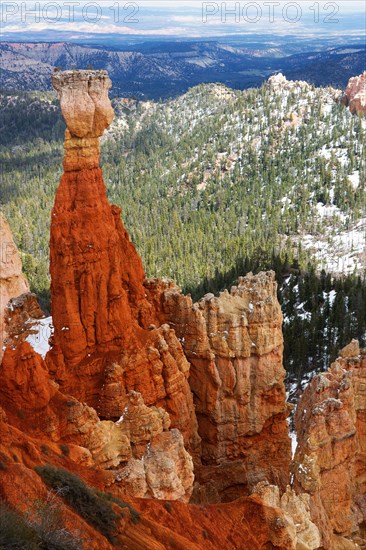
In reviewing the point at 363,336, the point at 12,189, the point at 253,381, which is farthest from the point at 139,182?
the point at 253,381

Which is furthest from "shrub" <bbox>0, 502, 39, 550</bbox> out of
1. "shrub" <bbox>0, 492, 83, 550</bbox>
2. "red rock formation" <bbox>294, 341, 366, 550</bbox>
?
"red rock formation" <bbox>294, 341, 366, 550</bbox>

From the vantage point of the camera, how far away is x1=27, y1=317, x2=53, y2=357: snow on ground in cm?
3131

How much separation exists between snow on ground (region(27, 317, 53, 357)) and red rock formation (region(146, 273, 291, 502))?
6.22m

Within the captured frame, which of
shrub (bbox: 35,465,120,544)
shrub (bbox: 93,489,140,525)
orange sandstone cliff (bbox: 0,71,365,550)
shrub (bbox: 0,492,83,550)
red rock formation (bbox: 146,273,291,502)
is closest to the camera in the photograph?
shrub (bbox: 0,492,83,550)

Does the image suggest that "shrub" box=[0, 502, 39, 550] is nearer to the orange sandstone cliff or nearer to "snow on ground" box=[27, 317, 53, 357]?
the orange sandstone cliff

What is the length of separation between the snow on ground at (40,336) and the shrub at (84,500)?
1262 centimetres

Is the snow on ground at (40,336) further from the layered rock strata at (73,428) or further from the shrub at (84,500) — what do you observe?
the shrub at (84,500)

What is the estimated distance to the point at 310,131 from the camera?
7854 inches

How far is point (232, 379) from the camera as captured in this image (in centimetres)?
3528

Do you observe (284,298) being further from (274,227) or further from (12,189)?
(12,189)

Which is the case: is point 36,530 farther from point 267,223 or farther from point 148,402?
point 267,223

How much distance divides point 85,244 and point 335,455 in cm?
1383

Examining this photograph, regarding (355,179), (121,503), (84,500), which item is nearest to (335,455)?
(121,503)

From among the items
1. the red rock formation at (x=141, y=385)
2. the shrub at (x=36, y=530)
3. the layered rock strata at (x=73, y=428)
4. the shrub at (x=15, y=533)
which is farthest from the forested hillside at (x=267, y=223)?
the shrub at (x=15, y=533)
